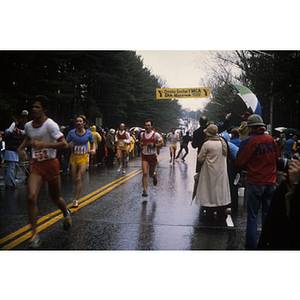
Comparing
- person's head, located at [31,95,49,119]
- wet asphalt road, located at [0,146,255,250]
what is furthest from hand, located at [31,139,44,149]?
wet asphalt road, located at [0,146,255,250]

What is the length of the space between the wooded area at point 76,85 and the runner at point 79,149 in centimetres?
1248

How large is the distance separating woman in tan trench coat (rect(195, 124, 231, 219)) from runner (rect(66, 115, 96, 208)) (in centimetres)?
241

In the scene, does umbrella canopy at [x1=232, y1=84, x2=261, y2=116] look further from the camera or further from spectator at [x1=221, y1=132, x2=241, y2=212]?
the camera

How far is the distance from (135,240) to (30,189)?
172 centimetres

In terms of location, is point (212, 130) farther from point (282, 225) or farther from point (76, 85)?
point (76, 85)

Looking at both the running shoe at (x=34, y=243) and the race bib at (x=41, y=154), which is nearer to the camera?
the running shoe at (x=34, y=243)

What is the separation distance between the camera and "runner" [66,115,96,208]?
26.1ft

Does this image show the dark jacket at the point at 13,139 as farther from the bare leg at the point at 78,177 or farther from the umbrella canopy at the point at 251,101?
the umbrella canopy at the point at 251,101

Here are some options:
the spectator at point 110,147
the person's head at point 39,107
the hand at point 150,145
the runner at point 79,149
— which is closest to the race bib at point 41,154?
the person's head at point 39,107

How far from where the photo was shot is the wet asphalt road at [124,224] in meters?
5.50

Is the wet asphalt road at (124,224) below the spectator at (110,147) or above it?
below

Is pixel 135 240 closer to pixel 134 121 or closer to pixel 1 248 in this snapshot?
pixel 1 248

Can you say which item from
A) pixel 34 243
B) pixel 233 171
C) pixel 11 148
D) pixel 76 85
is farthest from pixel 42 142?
pixel 76 85

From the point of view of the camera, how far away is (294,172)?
3.18 metres
